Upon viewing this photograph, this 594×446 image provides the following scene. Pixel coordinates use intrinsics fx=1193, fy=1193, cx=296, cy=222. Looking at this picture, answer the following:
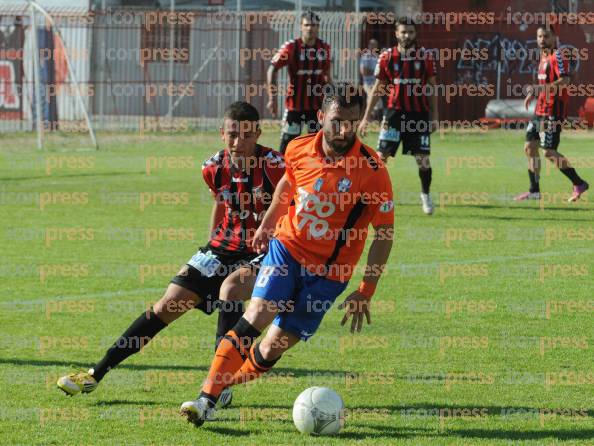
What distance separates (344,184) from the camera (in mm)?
6191

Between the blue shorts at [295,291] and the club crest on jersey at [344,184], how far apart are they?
43 centimetres

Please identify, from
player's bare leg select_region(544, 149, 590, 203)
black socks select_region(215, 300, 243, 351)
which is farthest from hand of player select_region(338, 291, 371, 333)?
player's bare leg select_region(544, 149, 590, 203)

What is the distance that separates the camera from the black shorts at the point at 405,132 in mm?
15195

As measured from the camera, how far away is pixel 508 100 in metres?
32.5

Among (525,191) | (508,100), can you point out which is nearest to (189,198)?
(525,191)

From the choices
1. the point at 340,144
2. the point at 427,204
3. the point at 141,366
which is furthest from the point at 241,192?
the point at 427,204

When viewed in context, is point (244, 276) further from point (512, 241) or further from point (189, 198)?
point (189, 198)

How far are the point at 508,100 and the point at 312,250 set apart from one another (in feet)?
89.0

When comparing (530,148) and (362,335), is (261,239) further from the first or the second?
(530,148)

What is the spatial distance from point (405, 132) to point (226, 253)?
872 cm

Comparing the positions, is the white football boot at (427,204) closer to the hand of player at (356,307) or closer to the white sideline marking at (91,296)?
the white sideline marking at (91,296)

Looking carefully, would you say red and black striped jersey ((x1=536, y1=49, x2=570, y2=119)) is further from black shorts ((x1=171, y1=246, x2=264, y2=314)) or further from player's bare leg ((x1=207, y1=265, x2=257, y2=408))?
player's bare leg ((x1=207, y1=265, x2=257, y2=408))

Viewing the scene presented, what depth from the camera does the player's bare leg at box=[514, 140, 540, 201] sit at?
16.2 metres

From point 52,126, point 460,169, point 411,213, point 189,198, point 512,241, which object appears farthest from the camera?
point 52,126
